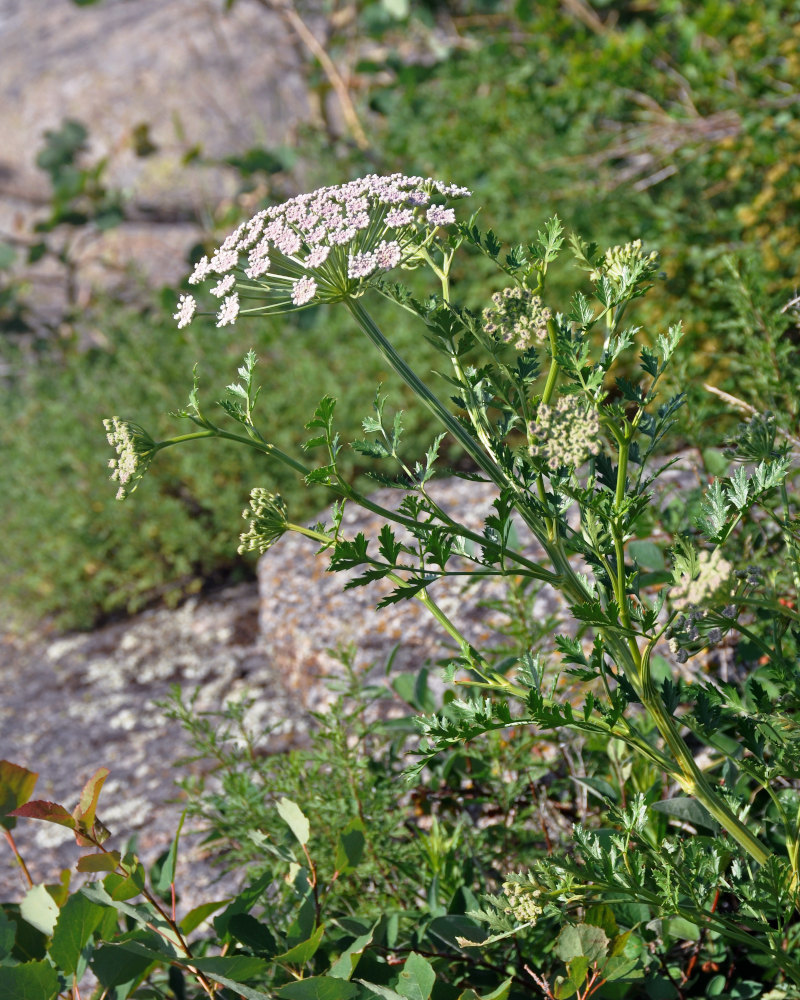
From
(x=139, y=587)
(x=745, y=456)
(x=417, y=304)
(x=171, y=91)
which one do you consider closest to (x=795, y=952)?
(x=745, y=456)

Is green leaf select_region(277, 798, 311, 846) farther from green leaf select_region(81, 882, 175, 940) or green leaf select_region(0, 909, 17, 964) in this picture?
green leaf select_region(0, 909, 17, 964)

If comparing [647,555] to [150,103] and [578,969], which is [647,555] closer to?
[578,969]

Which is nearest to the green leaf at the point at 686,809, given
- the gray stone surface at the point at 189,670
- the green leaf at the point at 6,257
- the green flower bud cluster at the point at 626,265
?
the green flower bud cluster at the point at 626,265

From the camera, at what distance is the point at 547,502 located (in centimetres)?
93

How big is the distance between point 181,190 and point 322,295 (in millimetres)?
→ 7994

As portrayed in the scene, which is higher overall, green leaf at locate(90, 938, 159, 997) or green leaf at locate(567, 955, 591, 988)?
green leaf at locate(90, 938, 159, 997)

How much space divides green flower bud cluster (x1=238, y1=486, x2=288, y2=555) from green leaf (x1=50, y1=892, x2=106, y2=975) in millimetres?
474

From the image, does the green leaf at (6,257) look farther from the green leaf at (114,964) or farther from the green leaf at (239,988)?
the green leaf at (239,988)

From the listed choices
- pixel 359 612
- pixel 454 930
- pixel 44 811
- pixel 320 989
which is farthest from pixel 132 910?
pixel 359 612

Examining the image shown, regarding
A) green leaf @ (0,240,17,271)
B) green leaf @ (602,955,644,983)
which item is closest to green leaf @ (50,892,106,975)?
green leaf @ (602,955,644,983)

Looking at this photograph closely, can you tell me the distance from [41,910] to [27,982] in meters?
0.27

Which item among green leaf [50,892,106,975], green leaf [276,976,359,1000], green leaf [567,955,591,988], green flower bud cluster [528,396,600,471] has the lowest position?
green leaf [567,955,591,988]

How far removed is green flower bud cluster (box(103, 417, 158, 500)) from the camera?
0.91m

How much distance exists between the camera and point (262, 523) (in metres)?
0.90
